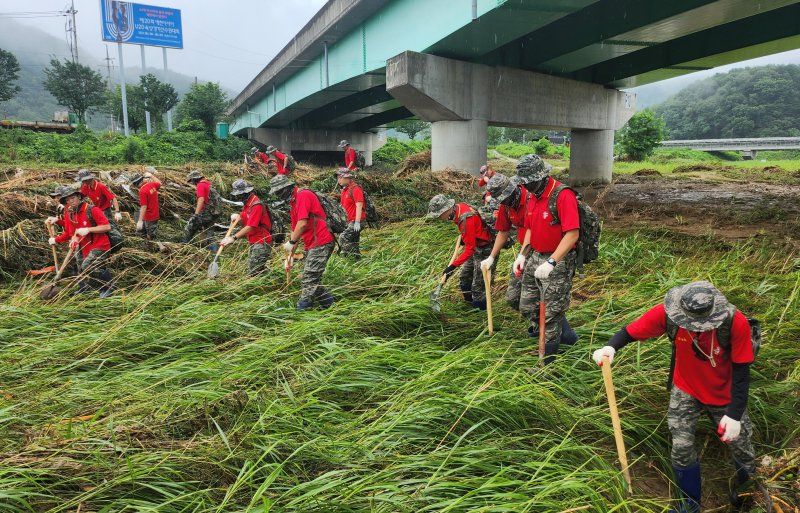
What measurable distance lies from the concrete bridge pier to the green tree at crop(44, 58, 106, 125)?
3833 centimetres

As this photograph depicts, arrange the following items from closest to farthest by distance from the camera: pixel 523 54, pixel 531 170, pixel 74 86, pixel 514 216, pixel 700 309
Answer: pixel 700 309 < pixel 531 170 < pixel 514 216 < pixel 523 54 < pixel 74 86

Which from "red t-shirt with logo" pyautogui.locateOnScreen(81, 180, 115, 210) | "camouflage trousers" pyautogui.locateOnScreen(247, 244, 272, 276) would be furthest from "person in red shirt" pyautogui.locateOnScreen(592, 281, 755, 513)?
"red t-shirt with logo" pyautogui.locateOnScreen(81, 180, 115, 210)

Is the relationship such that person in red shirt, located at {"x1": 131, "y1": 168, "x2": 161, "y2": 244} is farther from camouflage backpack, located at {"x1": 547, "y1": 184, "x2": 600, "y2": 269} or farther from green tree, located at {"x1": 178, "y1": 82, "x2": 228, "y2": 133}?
green tree, located at {"x1": 178, "y1": 82, "x2": 228, "y2": 133}

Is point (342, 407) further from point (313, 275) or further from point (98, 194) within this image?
point (98, 194)

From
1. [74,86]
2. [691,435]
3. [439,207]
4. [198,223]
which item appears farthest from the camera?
[74,86]

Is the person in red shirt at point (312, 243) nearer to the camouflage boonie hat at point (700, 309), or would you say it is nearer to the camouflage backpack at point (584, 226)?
the camouflage backpack at point (584, 226)

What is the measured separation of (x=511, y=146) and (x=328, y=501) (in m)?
45.7

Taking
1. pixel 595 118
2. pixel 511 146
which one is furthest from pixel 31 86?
pixel 595 118

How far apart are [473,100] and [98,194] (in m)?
8.54

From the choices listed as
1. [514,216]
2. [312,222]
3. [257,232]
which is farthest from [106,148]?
[514,216]

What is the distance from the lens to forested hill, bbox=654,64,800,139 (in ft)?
196

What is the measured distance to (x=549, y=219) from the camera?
12.1 ft

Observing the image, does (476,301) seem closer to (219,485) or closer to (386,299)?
(386,299)

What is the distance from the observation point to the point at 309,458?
2426 millimetres
